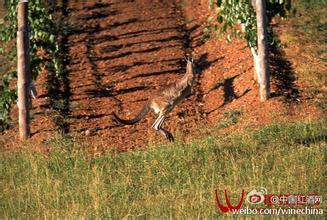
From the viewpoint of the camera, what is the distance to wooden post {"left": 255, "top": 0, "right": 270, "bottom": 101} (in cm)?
1614

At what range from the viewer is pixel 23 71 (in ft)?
51.3

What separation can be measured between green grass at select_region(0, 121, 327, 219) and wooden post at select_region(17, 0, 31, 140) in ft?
5.10

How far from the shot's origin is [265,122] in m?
14.9

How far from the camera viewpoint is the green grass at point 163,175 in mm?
10984

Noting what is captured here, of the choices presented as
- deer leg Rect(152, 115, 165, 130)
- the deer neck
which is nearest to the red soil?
deer leg Rect(152, 115, 165, 130)

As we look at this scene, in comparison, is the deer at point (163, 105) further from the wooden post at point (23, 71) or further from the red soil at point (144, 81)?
the wooden post at point (23, 71)

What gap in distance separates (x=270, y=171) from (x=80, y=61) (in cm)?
1022

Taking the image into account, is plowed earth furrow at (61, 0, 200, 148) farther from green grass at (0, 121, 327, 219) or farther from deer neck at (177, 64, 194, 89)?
green grass at (0, 121, 327, 219)

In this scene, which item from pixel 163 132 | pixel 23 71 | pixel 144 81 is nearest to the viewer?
pixel 163 132

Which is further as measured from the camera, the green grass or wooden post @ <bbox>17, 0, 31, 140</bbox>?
wooden post @ <bbox>17, 0, 31, 140</bbox>

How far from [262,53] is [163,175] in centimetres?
493

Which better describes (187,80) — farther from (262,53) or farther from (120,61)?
(120,61)

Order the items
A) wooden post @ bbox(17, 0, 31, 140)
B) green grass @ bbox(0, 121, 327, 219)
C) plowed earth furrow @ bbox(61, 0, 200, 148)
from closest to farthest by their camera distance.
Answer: green grass @ bbox(0, 121, 327, 219)
wooden post @ bbox(17, 0, 31, 140)
plowed earth furrow @ bbox(61, 0, 200, 148)

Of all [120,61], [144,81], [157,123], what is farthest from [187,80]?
[120,61]
